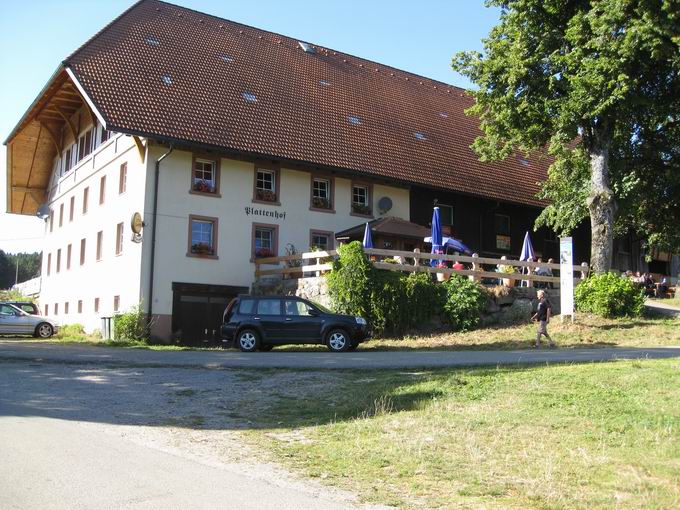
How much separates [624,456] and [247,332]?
1453cm

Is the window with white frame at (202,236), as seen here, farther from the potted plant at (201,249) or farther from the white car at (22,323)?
the white car at (22,323)

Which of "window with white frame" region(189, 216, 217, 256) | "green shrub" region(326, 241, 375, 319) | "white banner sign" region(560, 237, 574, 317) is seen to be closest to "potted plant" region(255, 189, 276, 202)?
"window with white frame" region(189, 216, 217, 256)

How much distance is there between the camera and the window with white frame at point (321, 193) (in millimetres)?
30378

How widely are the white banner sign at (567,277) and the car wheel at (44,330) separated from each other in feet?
63.0

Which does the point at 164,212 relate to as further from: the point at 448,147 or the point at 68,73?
the point at 448,147

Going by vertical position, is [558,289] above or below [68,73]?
below

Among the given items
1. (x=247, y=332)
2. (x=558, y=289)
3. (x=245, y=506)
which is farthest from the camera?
(x=558, y=289)

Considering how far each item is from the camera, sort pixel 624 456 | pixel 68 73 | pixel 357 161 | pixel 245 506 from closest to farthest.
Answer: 1. pixel 245 506
2. pixel 624 456
3. pixel 68 73
4. pixel 357 161

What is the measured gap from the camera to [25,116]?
117 ft

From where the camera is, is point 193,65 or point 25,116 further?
point 25,116

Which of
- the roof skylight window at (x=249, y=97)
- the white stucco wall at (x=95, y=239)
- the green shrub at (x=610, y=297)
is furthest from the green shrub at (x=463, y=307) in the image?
the roof skylight window at (x=249, y=97)

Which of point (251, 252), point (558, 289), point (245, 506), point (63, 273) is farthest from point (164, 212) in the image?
point (245, 506)

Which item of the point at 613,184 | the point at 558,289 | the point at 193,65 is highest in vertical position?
the point at 193,65

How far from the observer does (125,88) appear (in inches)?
1091
